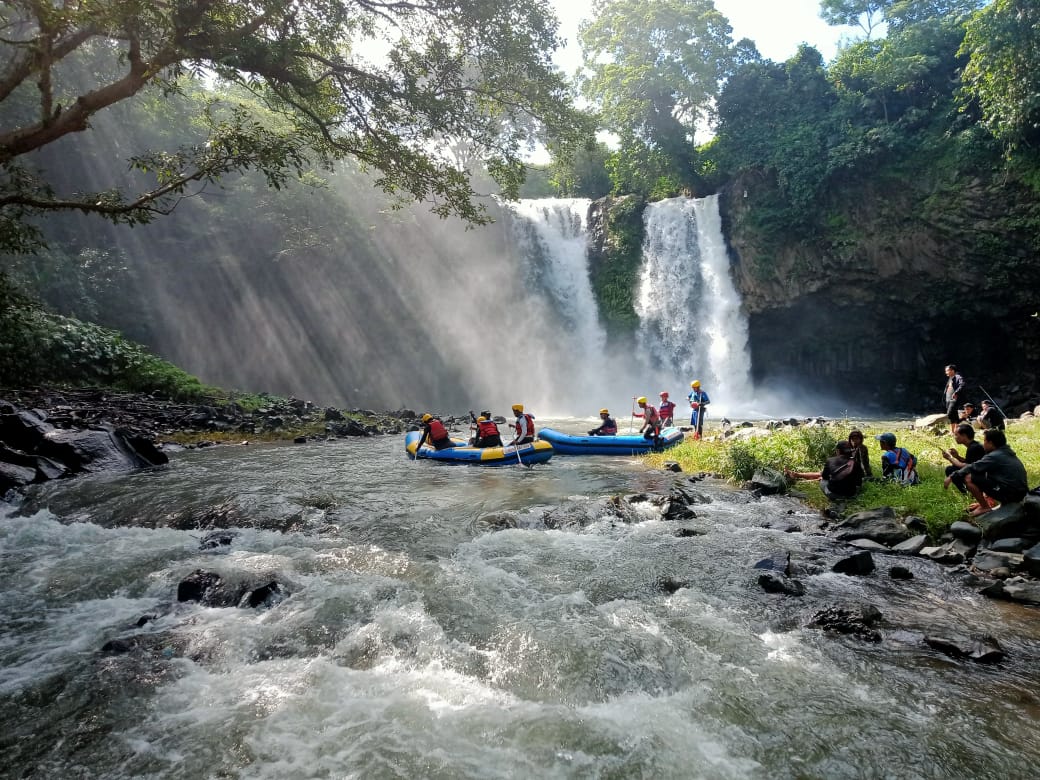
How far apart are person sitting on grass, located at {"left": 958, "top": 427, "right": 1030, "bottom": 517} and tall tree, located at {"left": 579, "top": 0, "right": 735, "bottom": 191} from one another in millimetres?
27206

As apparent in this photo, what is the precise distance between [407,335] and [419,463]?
19.7 meters

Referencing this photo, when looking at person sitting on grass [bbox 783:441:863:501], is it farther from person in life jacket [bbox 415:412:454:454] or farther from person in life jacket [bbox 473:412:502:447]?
person in life jacket [bbox 415:412:454:454]

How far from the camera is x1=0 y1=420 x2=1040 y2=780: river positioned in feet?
10.8

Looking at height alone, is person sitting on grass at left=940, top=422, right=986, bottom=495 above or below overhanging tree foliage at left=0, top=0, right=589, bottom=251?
below

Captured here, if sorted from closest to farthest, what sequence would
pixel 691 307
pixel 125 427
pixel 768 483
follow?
1. pixel 768 483
2. pixel 125 427
3. pixel 691 307

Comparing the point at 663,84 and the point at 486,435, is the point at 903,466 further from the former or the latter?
the point at 663,84

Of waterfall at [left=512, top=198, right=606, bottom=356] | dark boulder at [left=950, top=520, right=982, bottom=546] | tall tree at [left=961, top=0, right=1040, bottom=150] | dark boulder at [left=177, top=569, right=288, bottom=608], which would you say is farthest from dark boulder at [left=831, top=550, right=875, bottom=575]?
waterfall at [left=512, top=198, right=606, bottom=356]

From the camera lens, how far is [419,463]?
13289 millimetres

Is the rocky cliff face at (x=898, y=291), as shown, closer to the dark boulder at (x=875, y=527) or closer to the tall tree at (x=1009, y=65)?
the tall tree at (x=1009, y=65)

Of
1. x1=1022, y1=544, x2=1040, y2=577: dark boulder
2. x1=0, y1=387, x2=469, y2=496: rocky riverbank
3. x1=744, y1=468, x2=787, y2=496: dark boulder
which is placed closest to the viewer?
x1=1022, y1=544, x2=1040, y2=577: dark boulder

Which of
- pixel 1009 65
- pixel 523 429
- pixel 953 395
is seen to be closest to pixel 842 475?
pixel 953 395

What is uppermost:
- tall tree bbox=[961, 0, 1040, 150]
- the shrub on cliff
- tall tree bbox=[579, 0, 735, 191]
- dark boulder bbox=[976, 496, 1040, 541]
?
tall tree bbox=[579, 0, 735, 191]

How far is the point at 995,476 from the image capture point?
6445mm

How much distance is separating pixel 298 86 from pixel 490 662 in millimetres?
8002
